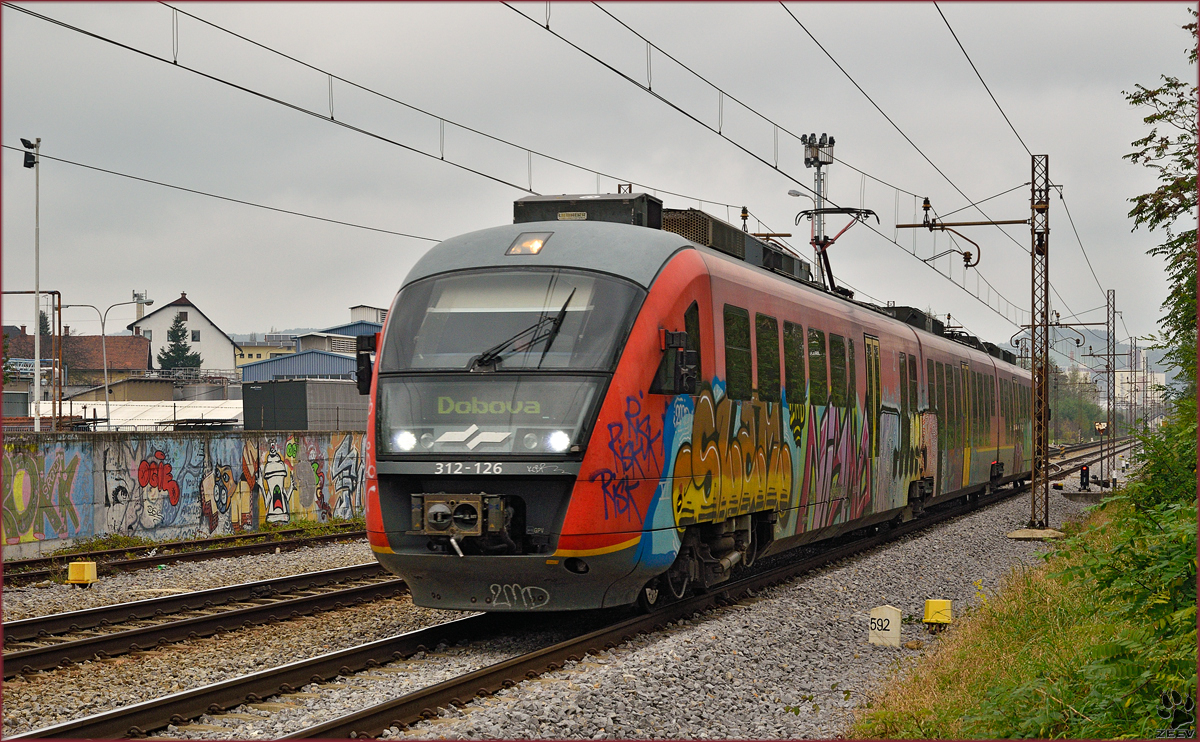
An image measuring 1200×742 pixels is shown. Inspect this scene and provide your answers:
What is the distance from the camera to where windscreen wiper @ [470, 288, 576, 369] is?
373 inches

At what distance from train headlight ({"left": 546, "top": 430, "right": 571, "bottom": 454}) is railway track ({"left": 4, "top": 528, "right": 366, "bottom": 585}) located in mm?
8423

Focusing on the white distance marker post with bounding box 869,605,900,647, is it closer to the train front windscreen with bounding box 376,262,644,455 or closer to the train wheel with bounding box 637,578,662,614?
the train wheel with bounding box 637,578,662,614

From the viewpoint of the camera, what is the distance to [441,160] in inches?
652

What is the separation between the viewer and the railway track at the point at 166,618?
930 centimetres

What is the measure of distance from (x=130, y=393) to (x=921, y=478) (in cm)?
6241

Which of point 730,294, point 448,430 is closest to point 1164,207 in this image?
point 730,294

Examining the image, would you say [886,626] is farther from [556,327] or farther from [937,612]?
[556,327]

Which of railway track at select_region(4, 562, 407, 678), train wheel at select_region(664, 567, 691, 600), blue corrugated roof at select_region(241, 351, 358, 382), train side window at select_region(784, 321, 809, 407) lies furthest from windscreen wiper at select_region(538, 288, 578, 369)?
blue corrugated roof at select_region(241, 351, 358, 382)

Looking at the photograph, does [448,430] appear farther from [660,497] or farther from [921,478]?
[921,478]

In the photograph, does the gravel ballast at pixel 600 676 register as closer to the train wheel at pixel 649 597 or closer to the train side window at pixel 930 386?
the train wheel at pixel 649 597

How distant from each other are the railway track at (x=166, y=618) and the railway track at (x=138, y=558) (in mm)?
3304

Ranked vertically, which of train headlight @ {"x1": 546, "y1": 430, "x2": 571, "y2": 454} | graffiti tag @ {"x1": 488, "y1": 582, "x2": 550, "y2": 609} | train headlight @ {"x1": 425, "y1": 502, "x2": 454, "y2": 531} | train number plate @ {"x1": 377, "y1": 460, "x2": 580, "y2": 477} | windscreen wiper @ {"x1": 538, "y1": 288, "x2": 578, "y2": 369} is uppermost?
windscreen wiper @ {"x1": 538, "y1": 288, "x2": 578, "y2": 369}

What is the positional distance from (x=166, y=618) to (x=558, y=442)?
4.98 metres

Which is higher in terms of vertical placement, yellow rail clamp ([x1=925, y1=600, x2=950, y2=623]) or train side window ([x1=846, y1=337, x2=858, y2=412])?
train side window ([x1=846, y1=337, x2=858, y2=412])
